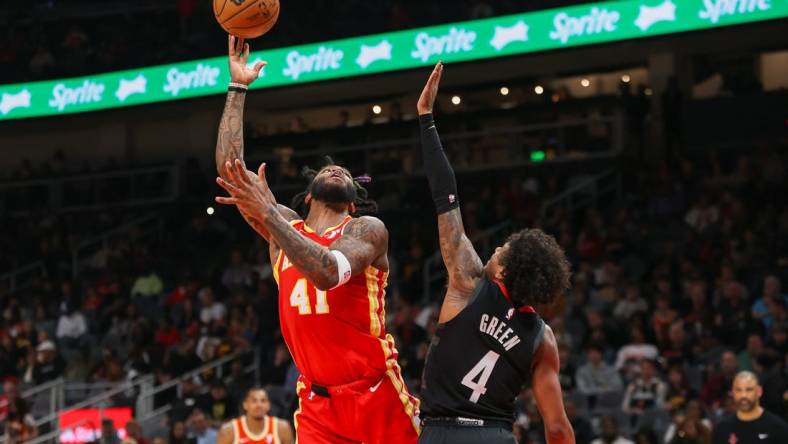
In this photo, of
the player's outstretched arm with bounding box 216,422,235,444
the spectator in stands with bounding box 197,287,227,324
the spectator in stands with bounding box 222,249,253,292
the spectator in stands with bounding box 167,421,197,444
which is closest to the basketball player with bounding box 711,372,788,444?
the player's outstretched arm with bounding box 216,422,235,444

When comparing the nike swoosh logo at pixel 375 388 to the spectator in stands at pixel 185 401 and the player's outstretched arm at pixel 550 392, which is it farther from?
the spectator in stands at pixel 185 401

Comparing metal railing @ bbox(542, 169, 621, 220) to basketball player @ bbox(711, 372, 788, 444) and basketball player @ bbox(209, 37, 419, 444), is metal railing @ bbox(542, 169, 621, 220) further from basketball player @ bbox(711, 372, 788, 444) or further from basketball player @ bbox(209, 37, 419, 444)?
basketball player @ bbox(209, 37, 419, 444)

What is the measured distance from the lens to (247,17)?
6.39 m

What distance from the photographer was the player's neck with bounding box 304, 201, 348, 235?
6.15m

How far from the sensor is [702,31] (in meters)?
16.9

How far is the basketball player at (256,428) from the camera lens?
32.7 ft

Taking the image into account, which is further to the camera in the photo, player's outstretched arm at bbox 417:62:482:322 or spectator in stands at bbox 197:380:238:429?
spectator in stands at bbox 197:380:238:429

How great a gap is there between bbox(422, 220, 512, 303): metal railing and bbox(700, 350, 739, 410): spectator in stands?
5541 mm

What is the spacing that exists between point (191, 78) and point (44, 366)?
507cm

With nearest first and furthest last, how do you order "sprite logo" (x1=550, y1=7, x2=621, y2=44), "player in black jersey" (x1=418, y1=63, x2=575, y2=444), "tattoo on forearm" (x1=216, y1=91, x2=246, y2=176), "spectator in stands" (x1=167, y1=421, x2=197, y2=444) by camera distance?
"player in black jersey" (x1=418, y1=63, x2=575, y2=444)
"tattoo on forearm" (x1=216, y1=91, x2=246, y2=176)
"spectator in stands" (x1=167, y1=421, x2=197, y2=444)
"sprite logo" (x1=550, y1=7, x2=621, y2=44)

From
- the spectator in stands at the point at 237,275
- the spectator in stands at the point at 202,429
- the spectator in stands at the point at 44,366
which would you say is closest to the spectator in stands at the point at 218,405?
the spectator in stands at the point at 202,429

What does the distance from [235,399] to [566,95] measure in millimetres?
9099

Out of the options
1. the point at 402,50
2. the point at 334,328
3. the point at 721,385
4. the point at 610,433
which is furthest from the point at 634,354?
the point at 334,328

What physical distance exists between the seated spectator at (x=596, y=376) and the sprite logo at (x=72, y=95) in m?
10.9
